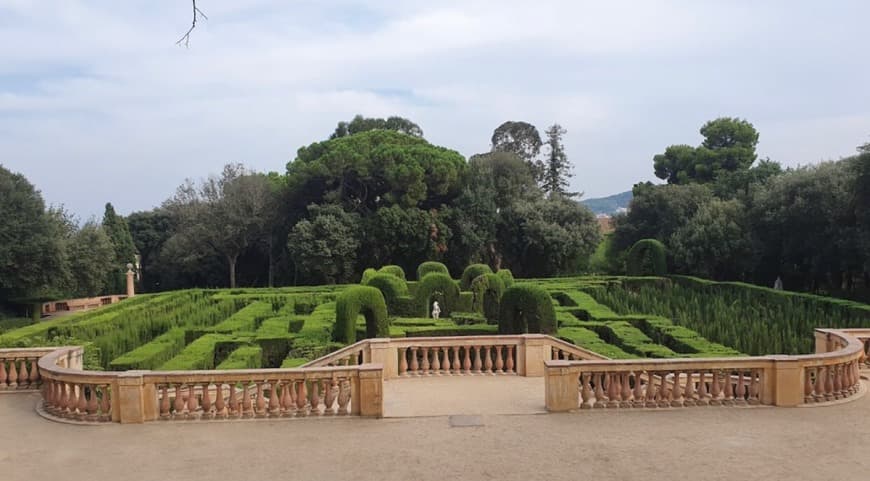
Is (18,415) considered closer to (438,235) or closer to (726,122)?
(438,235)

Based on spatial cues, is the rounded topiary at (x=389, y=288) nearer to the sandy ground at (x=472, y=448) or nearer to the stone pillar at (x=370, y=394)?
the stone pillar at (x=370, y=394)

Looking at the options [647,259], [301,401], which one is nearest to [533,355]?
[301,401]

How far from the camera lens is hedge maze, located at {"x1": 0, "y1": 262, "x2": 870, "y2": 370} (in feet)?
56.6

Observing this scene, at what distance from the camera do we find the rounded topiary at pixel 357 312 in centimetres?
1752

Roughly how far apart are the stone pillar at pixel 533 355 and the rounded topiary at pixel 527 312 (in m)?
3.30

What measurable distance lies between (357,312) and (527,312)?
4.49 meters

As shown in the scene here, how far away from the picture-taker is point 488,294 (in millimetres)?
23406

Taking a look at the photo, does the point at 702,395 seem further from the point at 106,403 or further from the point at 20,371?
the point at 20,371

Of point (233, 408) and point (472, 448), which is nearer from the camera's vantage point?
point (472, 448)

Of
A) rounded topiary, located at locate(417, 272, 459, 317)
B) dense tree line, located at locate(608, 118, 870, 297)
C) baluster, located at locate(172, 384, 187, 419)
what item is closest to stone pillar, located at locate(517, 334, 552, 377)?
baluster, located at locate(172, 384, 187, 419)

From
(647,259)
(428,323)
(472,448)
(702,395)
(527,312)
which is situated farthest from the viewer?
(647,259)

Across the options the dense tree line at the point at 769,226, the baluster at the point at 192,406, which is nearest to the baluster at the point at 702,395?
the baluster at the point at 192,406

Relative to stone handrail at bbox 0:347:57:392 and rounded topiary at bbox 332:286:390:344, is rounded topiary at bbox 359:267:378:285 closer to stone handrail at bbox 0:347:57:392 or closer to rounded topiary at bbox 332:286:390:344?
rounded topiary at bbox 332:286:390:344

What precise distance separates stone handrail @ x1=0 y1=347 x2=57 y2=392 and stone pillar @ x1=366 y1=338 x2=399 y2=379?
5934mm
